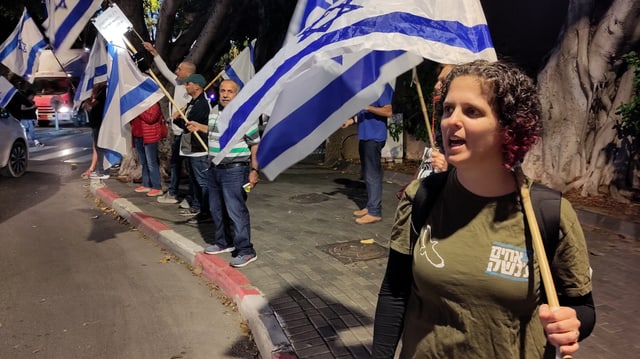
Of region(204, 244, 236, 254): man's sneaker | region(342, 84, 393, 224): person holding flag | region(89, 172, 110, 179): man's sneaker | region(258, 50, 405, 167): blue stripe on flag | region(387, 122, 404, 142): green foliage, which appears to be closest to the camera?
region(258, 50, 405, 167): blue stripe on flag

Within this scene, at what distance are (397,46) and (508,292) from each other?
141cm

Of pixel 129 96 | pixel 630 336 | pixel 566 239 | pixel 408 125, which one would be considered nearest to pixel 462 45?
pixel 566 239

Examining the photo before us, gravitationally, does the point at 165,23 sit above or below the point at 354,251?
above

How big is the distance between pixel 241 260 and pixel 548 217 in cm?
426

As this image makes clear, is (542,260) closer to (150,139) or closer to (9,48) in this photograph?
(150,139)

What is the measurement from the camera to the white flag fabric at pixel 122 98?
7199 mm

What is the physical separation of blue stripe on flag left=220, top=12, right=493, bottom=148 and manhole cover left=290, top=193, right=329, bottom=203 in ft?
20.5

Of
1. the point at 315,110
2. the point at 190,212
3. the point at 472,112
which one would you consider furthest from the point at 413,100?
the point at 472,112

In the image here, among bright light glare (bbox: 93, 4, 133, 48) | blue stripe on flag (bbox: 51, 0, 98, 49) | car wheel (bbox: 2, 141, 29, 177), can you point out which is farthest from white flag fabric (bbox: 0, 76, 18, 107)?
bright light glare (bbox: 93, 4, 133, 48)

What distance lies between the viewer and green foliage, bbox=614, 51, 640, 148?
7441 mm

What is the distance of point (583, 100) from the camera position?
26.9 ft

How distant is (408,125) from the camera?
41.4 ft

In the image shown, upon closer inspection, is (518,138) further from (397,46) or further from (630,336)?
(630,336)

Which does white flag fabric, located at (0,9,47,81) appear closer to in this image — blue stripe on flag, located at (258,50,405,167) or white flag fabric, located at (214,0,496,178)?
white flag fabric, located at (214,0,496,178)
